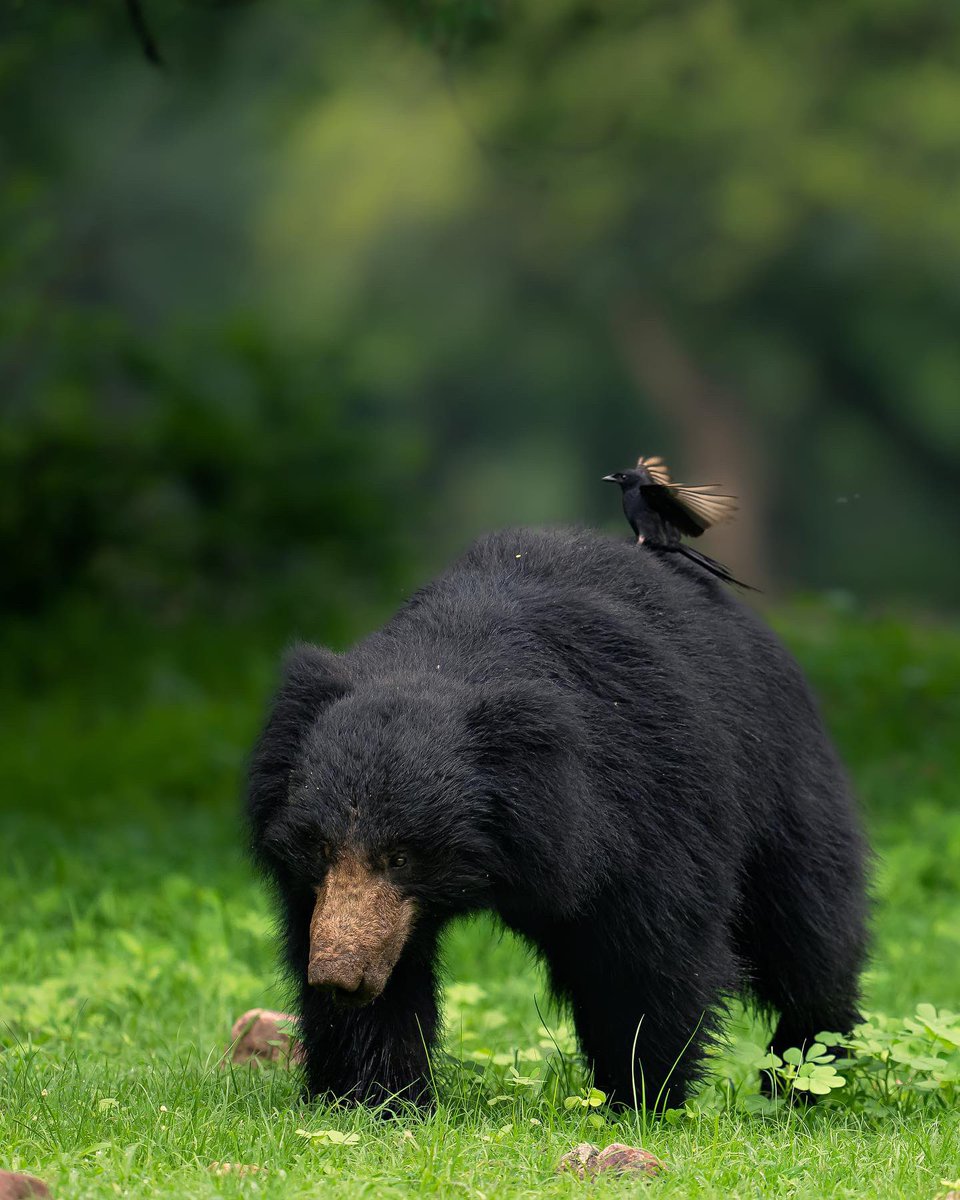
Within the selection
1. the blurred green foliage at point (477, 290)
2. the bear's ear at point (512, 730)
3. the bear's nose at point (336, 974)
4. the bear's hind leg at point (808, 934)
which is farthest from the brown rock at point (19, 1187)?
the blurred green foliage at point (477, 290)

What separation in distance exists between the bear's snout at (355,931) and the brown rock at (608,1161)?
1.61 ft

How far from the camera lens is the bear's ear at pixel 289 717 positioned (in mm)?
3738

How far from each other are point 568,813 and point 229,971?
2.38 meters

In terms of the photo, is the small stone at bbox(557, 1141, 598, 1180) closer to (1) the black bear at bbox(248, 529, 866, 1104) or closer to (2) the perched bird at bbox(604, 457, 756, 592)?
(1) the black bear at bbox(248, 529, 866, 1104)

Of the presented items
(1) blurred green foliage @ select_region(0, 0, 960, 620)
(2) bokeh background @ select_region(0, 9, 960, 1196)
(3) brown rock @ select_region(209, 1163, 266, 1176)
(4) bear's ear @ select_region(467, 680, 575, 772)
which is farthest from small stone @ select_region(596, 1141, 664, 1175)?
(1) blurred green foliage @ select_region(0, 0, 960, 620)

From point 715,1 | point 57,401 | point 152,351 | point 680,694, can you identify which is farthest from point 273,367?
point 680,694

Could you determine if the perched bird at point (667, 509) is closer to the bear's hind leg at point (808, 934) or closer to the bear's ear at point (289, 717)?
the bear's hind leg at point (808, 934)

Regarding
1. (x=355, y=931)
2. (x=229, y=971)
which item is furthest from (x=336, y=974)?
(x=229, y=971)

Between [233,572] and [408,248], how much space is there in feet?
30.1

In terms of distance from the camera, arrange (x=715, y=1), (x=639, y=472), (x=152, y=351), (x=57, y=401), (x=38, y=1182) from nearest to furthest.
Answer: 1. (x=38, y=1182)
2. (x=639, y=472)
3. (x=57, y=401)
4. (x=152, y=351)
5. (x=715, y=1)

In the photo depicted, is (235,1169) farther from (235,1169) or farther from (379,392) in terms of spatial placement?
(379,392)

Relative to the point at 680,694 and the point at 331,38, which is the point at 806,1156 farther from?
the point at 331,38

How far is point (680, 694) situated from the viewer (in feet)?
13.0

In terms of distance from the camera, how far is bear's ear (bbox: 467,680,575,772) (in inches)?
141
